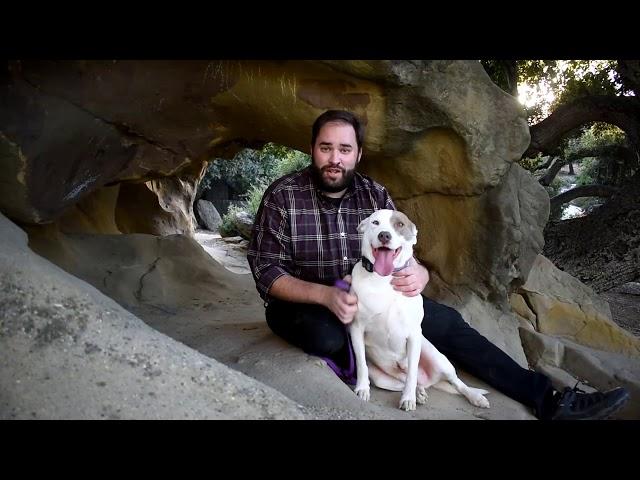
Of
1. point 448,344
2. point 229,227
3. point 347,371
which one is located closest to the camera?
point 347,371

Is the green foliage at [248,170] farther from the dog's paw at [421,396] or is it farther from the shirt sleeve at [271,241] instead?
the dog's paw at [421,396]

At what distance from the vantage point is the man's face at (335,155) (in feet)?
10.3

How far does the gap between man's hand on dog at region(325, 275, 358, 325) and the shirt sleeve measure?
44 cm

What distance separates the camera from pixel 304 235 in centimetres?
330

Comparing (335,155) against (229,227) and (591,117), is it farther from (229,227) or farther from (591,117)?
(229,227)

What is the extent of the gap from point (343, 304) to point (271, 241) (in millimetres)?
694

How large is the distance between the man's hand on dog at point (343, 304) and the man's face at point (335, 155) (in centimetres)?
73

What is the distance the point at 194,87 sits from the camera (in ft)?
13.7

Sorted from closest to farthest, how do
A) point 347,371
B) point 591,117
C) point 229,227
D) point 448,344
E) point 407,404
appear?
point 407,404 < point 347,371 < point 448,344 < point 591,117 < point 229,227

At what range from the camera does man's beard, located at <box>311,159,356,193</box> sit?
10.6 feet

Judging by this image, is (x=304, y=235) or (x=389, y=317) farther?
(x=304, y=235)

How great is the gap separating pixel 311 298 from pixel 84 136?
2.25 metres

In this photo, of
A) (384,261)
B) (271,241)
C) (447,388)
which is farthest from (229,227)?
(384,261)

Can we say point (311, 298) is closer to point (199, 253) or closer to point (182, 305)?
point (182, 305)
